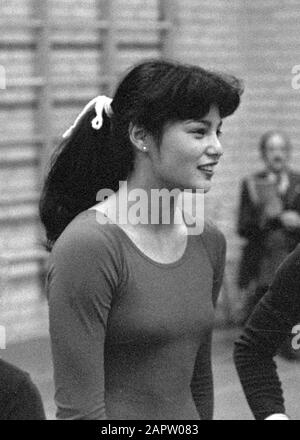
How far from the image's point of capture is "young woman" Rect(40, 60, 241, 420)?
272 centimetres

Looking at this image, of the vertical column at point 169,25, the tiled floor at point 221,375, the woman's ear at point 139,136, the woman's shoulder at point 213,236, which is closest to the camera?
the woman's ear at point 139,136

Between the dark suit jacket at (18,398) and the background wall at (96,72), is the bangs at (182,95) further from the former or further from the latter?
the background wall at (96,72)

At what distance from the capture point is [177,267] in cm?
295

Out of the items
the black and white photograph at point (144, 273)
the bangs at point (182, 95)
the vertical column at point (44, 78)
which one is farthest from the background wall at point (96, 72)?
the bangs at point (182, 95)

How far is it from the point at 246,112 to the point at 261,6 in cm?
84

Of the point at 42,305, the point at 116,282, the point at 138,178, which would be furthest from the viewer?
the point at 42,305

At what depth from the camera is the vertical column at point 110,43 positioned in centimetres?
878

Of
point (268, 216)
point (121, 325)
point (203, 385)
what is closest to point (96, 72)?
point (268, 216)

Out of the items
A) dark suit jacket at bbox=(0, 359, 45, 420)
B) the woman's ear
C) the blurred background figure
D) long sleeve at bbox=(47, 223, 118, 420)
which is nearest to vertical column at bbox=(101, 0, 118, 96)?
the blurred background figure

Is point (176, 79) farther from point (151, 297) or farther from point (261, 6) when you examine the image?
point (261, 6)

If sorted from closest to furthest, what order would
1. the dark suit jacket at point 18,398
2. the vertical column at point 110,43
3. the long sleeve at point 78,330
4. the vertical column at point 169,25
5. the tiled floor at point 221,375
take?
the dark suit jacket at point 18,398
the long sleeve at point 78,330
the tiled floor at point 221,375
the vertical column at point 110,43
the vertical column at point 169,25

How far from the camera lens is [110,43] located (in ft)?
29.0

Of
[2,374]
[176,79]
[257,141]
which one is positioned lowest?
[257,141]

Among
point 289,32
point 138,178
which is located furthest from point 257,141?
point 138,178
